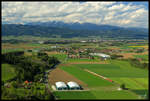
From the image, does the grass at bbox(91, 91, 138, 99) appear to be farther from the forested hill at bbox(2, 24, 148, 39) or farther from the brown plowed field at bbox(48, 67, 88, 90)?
the forested hill at bbox(2, 24, 148, 39)

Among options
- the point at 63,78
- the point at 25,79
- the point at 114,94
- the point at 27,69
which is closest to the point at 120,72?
the point at 63,78

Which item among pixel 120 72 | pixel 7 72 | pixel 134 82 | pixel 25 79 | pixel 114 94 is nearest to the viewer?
pixel 114 94

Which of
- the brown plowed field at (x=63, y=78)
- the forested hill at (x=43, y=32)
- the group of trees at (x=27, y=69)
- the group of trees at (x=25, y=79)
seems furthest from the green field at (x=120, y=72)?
the forested hill at (x=43, y=32)

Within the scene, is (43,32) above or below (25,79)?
above

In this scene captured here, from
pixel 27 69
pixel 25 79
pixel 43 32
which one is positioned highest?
pixel 43 32

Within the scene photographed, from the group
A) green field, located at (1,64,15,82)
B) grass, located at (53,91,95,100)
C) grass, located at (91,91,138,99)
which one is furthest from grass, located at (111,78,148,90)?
green field, located at (1,64,15,82)

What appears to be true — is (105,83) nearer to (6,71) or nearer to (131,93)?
(131,93)

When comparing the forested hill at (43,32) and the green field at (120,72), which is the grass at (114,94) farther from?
the forested hill at (43,32)

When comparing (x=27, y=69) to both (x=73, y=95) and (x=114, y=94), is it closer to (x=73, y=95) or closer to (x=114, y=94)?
(x=73, y=95)

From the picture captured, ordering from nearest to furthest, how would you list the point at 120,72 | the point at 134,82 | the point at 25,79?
1. the point at 134,82
2. the point at 25,79
3. the point at 120,72
